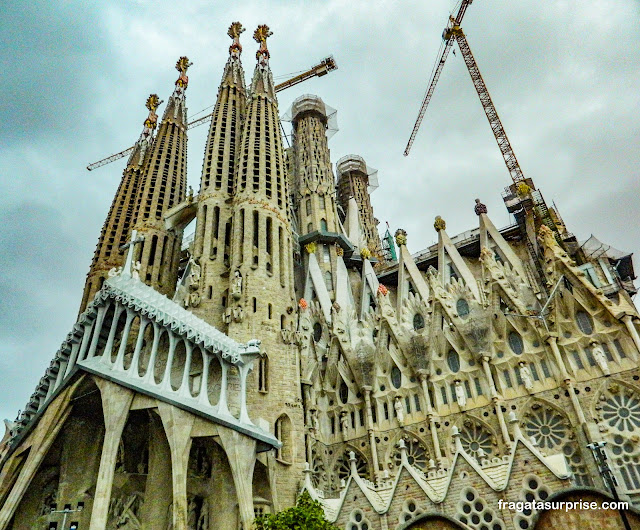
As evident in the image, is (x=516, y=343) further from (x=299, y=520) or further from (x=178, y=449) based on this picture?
(x=178, y=449)

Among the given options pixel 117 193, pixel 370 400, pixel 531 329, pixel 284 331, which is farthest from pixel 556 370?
pixel 117 193

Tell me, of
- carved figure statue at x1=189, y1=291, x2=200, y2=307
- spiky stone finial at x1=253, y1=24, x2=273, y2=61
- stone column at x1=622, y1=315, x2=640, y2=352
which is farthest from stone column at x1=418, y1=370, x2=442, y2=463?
spiky stone finial at x1=253, y1=24, x2=273, y2=61

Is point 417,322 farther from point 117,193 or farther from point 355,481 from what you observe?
point 117,193

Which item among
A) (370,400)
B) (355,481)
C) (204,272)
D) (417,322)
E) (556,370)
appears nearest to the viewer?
(355,481)

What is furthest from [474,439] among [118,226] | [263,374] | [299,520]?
[118,226]

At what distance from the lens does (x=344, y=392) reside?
1018 inches

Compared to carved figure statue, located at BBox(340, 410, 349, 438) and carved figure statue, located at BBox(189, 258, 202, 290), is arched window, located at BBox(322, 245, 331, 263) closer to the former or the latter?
carved figure statue, located at BBox(189, 258, 202, 290)

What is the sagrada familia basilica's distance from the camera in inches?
662

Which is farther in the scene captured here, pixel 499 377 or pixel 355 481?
pixel 499 377

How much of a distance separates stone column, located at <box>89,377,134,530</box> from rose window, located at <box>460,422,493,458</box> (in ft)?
45.9

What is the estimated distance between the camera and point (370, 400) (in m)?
24.3

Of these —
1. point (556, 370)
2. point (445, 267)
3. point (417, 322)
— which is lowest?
point (556, 370)

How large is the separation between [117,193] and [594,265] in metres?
34.2

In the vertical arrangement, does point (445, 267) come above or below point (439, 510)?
above
